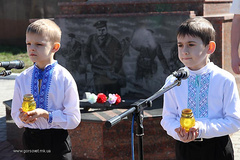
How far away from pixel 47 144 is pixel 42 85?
0.46 meters

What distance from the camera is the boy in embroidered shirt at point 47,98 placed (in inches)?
137

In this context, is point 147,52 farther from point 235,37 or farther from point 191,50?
point 191,50

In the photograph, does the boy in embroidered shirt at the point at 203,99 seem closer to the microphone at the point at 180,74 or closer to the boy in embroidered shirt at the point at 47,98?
the microphone at the point at 180,74

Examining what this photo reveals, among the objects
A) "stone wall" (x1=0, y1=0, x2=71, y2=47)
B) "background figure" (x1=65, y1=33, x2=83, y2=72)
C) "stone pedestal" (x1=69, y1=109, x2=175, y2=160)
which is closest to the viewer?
"stone pedestal" (x1=69, y1=109, x2=175, y2=160)

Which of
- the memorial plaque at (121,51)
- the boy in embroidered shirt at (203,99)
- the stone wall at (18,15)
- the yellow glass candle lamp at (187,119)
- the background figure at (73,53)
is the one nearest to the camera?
the yellow glass candle lamp at (187,119)

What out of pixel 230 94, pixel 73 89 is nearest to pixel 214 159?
pixel 230 94

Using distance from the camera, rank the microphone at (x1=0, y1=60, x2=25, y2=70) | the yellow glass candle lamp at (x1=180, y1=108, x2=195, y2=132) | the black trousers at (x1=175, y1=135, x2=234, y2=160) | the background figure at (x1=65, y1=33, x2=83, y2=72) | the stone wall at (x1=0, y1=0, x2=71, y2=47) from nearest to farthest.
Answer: the yellow glass candle lamp at (x1=180, y1=108, x2=195, y2=132) → the black trousers at (x1=175, y1=135, x2=234, y2=160) → the microphone at (x1=0, y1=60, x2=25, y2=70) → the background figure at (x1=65, y1=33, x2=83, y2=72) → the stone wall at (x1=0, y1=0, x2=71, y2=47)

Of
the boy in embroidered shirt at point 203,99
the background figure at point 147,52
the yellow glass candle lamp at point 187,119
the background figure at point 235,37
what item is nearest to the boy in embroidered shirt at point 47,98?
the boy in embroidered shirt at point 203,99

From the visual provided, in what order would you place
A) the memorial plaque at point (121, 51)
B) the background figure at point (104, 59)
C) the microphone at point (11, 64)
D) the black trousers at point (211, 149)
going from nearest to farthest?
the black trousers at point (211, 149)
the microphone at point (11, 64)
the memorial plaque at point (121, 51)
the background figure at point (104, 59)

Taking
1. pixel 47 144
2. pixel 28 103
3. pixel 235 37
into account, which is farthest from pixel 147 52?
pixel 28 103

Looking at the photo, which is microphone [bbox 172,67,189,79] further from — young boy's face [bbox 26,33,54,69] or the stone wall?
the stone wall

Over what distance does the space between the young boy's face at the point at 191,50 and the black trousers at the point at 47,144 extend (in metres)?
1.16

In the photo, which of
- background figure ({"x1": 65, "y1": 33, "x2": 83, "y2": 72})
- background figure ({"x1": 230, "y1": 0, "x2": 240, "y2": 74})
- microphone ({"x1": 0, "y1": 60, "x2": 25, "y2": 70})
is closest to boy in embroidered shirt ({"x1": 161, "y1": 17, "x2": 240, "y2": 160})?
background figure ({"x1": 230, "y1": 0, "x2": 240, "y2": 74})

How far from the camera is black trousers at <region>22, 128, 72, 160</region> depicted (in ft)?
11.6
